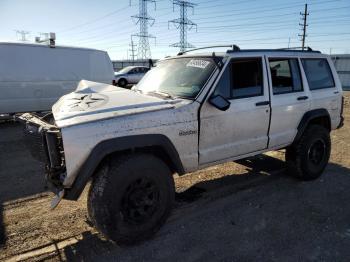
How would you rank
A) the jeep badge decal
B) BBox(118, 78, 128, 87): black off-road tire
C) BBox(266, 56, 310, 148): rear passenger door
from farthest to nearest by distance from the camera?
BBox(118, 78, 128, 87): black off-road tire, BBox(266, 56, 310, 148): rear passenger door, the jeep badge decal

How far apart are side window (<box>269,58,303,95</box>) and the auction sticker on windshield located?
3.52ft

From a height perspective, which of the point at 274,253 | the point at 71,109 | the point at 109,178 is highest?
the point at 71,109

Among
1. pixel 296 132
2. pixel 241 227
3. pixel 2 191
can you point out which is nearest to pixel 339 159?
pixel 296 132

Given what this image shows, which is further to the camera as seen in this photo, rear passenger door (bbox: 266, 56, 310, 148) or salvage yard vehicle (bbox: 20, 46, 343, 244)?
rear passenger door (bbox: 266, 56, 310, 148)

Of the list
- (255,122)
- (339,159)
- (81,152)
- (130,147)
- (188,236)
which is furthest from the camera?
(339,159)

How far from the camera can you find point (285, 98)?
494 centimetres

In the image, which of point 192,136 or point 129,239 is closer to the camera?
point 129,239

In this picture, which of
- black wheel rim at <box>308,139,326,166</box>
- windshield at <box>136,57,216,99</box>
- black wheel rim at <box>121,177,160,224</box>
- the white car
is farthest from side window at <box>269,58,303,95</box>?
the white car

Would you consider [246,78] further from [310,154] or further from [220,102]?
[310,154]

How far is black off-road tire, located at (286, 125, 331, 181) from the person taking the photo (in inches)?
212

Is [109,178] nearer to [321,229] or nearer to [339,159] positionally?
[321,229]

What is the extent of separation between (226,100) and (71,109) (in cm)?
168

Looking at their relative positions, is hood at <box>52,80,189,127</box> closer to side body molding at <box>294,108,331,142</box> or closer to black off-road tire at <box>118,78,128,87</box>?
side body molding at <box>294,108,331,142</box>

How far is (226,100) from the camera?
12.9ft
